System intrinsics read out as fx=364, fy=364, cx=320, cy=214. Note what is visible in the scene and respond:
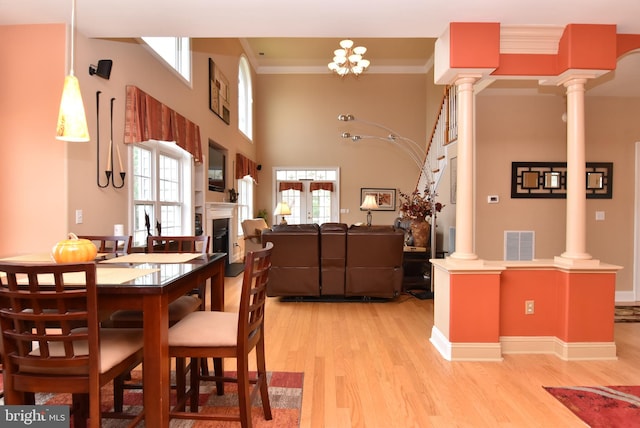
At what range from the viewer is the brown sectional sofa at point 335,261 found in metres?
4.46

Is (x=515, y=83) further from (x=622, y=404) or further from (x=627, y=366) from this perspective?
(x=622, y=404)

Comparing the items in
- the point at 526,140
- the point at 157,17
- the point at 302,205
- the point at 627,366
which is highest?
the point at 157,17

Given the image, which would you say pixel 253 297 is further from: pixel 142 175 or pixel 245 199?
pixel 245 199

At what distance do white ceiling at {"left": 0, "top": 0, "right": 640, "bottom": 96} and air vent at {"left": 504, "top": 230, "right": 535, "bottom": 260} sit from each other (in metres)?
2.36

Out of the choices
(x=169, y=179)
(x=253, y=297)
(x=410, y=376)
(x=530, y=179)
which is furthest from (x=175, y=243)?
(x=530, y=179)

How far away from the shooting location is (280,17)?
2797 mm

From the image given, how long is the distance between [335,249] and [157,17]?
2.96 meters

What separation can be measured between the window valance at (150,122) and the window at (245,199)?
369 cm

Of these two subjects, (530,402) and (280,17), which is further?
(280,17)

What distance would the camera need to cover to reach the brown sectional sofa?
4.46m

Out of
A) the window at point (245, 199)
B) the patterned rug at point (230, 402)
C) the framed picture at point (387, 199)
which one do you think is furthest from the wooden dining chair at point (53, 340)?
the framed picture at point (387, 199)

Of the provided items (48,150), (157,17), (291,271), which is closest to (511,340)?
(291,271)

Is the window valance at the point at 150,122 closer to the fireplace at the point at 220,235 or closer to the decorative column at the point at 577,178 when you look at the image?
the fireplace at the point at 220,235

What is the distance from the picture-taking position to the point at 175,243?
171 inches
